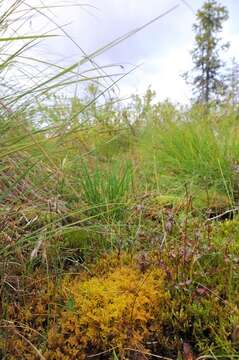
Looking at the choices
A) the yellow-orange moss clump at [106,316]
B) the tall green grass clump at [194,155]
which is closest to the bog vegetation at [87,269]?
the yellow-orange moss clump at [106,316]

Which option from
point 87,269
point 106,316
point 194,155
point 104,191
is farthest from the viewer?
point 194,155

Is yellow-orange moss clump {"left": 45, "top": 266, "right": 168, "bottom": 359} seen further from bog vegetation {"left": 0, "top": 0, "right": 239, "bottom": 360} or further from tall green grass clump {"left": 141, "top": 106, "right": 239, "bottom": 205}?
tall green grass clump {"left": 141, "top": 106, "right": 239, "bottom": 205}

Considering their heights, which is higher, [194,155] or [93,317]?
[194,155]

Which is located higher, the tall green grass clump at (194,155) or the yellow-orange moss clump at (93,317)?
the tall green grass clump at (194,155)

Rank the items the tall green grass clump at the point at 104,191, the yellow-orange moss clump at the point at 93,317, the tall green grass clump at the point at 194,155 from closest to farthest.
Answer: the yellow-orange moss clump at the point at 93,317, the tall green grass clump at the point at 104,191, the tall green grass clump at the point at 194,155

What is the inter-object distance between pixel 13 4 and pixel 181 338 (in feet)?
4.63

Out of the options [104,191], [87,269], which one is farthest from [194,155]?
[87,269]

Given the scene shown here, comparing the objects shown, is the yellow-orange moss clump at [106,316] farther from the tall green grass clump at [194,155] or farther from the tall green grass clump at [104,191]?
the tall green grass clump at [194,155]

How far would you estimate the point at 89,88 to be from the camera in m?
2.19

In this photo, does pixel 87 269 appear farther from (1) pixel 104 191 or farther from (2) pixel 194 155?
(2) pixel 194 155

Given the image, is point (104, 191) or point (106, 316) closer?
point (106, 316)

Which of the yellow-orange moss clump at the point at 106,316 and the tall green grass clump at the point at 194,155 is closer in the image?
the yellow-orange moss clump at the point at 106,316

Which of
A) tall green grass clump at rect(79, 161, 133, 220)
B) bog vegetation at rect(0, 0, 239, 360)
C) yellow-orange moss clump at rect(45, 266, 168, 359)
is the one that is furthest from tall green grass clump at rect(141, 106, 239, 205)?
yellow-orange moss clump at rect(45, 266, 168, 359)

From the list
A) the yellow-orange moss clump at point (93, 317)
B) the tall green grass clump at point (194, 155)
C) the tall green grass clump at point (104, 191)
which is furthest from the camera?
the tall green grass clump at point (194, 155)
